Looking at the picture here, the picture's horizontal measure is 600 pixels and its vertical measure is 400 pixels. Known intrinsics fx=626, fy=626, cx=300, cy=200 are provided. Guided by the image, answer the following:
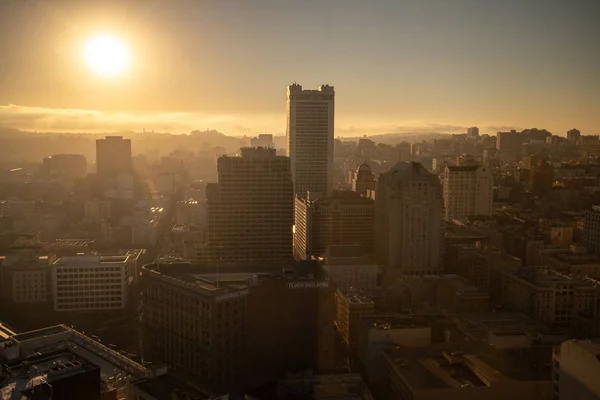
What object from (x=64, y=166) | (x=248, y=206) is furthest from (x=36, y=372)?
(x=64, y=166)

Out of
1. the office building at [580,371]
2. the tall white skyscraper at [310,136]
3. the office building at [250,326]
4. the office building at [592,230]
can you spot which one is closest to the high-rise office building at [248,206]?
the office building at [250,326]

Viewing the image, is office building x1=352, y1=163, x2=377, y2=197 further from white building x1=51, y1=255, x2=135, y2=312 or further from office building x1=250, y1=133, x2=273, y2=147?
white building x1=51, y1=255, x2=135, y2=312

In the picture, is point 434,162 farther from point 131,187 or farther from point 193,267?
point 193,267

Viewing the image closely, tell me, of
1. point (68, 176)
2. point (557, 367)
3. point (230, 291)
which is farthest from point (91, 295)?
point (68, 176)

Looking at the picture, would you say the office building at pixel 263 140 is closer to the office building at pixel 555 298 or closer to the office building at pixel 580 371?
the office building at pixel 555 298

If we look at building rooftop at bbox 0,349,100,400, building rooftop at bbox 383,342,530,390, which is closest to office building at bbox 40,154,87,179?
building rooftop at bbox 0,349,100,400

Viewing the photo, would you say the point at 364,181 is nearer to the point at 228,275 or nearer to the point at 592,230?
the point at 592,230
